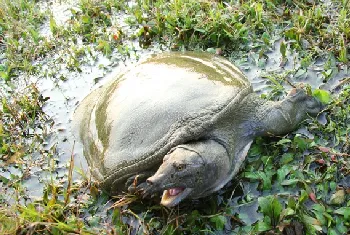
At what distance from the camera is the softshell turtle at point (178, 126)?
2557 mm

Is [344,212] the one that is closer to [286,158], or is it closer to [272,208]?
[272,208]

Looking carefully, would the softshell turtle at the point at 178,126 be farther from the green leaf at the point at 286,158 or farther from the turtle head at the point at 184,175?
the green leaf at the point at 286,158

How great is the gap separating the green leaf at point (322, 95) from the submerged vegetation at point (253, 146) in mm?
10

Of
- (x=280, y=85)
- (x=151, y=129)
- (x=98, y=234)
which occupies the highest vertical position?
(x=151, y=129)

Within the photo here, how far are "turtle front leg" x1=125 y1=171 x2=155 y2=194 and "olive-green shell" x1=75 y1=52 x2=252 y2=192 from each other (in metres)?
0.03

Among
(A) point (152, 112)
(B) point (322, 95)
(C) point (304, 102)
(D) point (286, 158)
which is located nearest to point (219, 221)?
(D) point (286, 158)

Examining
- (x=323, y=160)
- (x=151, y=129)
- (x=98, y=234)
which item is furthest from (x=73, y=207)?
(x=323, y=160)

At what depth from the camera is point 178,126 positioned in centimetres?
270

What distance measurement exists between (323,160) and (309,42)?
140 centimetres

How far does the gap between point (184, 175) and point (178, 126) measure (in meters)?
0.36

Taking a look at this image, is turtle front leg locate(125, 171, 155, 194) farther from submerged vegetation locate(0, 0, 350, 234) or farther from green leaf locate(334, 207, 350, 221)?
green leaf locate(334, 207, 350, 221)

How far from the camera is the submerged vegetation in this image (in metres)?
2.66

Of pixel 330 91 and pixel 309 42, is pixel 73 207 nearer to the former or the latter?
pixel 330 91

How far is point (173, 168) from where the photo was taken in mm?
2432
